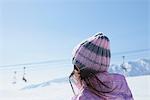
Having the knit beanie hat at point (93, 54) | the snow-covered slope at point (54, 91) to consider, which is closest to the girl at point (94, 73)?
the knit beanie hat at point (93, 54)

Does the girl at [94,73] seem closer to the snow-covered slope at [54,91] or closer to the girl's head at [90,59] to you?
the girl's head at [90,59]

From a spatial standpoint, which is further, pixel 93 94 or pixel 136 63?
pixel 136 63

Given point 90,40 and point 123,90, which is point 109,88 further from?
point 90,40

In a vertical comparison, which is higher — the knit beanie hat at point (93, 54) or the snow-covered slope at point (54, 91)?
the knit beanie hat at point (93, 54)

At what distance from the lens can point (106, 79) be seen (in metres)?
1.93

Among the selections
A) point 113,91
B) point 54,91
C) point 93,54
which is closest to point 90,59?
point 93,54

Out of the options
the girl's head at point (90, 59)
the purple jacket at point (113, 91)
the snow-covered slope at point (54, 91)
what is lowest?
the snow-covered slope at point (54, 91)

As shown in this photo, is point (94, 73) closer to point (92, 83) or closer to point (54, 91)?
point (92, 83)

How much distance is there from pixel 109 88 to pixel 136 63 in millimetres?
133641

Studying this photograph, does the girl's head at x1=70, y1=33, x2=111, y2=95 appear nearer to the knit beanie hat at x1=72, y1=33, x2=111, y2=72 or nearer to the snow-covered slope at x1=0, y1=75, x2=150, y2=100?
the knit beanie hat at x1=72, y1=33, x2=111, y2=72

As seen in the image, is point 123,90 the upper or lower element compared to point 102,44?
lower

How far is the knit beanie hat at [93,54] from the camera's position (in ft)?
6.24

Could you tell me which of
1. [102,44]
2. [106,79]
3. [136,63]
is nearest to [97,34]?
[102,44]

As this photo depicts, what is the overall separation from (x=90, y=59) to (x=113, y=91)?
16 centimetres
